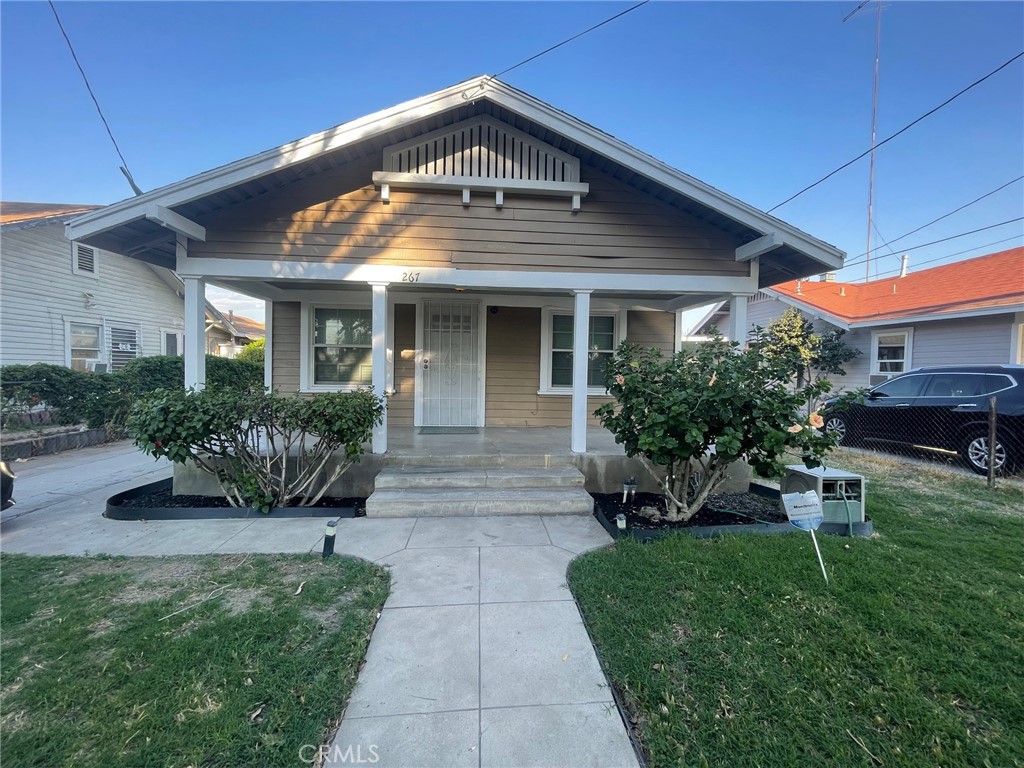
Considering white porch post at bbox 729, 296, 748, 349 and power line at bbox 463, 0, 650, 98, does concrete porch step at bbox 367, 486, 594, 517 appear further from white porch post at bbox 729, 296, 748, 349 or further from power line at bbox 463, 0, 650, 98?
power line at bbox 463, 0, 650, 98

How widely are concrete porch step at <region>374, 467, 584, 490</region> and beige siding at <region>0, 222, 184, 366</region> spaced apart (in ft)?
34.9

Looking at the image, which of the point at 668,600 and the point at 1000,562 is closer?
the point at 668,600

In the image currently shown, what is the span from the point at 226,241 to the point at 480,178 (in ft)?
10.4

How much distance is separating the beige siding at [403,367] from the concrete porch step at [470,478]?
2.21 m

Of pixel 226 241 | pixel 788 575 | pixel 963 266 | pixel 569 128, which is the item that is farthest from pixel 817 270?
pixel 963 266

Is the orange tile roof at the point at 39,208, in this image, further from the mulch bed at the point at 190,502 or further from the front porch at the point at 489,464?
the front porch at the point at 489,464

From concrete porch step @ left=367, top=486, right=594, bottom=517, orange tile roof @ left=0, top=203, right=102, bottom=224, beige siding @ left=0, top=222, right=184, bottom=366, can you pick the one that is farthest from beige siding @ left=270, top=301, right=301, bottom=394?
orange tile roof @ left=0, top=203, right=102, bottom=224

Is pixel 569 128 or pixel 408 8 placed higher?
pixel 408 8

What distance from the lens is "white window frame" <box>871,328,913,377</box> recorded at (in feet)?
39.6

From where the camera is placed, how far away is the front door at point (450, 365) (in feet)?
24.2

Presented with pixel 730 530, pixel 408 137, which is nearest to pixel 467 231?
pixel 408 137

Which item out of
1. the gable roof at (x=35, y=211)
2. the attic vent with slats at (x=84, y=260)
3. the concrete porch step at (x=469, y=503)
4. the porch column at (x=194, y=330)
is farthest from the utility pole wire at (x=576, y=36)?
the attic vent with slats at (x=84, y=260)

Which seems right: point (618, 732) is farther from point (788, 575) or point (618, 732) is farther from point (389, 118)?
point (389, 118)

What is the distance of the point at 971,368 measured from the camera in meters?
7.30
